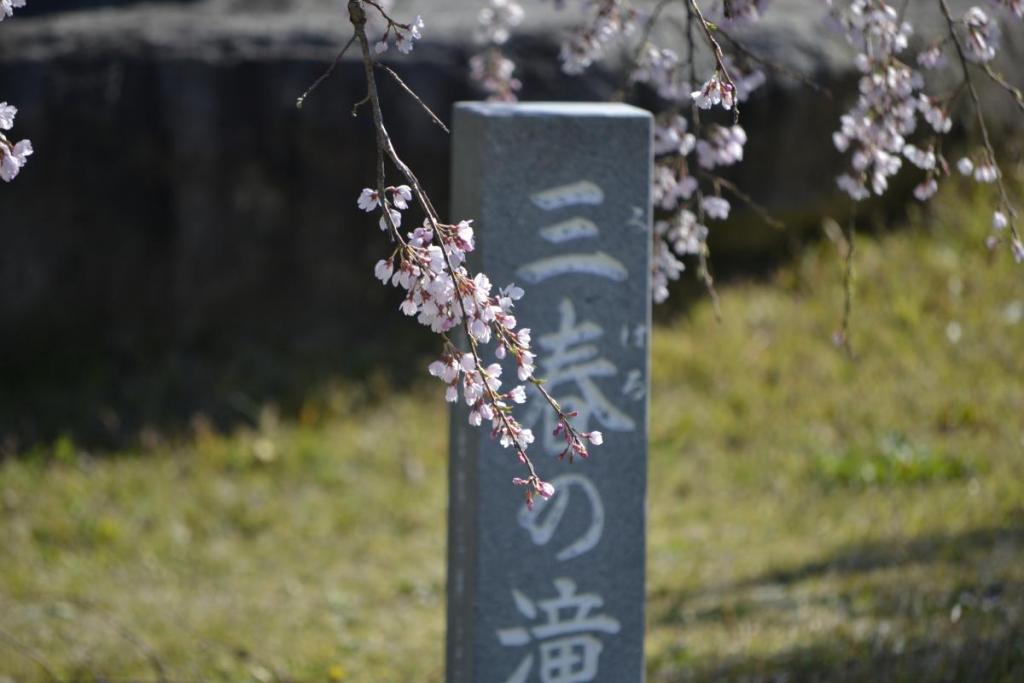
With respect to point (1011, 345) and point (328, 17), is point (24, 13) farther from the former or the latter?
point (1011, 345)

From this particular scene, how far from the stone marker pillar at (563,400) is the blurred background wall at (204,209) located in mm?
3603

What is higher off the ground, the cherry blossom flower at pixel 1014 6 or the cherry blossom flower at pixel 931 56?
the cherry blossom flower at pixel 1014 6

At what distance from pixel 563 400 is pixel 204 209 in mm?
4141

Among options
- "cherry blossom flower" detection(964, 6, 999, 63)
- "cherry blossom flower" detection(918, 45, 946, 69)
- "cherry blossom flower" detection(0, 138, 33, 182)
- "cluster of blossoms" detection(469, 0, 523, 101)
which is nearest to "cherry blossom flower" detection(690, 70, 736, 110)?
"cherry blossom flower" detection(964, 6, 999, 63)

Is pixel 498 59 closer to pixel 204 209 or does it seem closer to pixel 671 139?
pixel 671 139

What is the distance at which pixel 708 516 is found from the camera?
567 cm

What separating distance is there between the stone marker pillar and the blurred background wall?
360cm

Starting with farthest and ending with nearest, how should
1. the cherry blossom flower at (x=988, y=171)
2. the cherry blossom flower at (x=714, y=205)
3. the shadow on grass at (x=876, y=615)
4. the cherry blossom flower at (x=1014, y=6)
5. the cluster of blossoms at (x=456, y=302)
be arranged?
the shadow on grass at (x=876, y=615) < the cherry blossom flower at (x=714, y=205) < the cherry blossom flower at (x=988, y=171) < the cherry blossom flower at (x=1014, y=6) < the cluster of blossoms at (x=456, y=302)

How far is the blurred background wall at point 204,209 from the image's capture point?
261 inches

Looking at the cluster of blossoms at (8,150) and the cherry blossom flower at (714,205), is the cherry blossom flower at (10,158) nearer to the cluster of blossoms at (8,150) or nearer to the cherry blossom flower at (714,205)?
the cluster of blossoms at (8,150)

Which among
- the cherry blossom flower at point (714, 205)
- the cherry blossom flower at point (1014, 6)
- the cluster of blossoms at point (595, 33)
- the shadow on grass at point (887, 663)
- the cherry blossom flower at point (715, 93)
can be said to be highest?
the cluster of blossoms at point (595, 33)

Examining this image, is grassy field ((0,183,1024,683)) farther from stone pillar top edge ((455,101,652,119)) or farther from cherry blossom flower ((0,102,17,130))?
cherry blossom flower ((0,102,17,130))

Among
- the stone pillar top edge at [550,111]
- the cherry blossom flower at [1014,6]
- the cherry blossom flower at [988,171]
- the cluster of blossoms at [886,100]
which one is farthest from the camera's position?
the stone pillar top edge at [550,111]

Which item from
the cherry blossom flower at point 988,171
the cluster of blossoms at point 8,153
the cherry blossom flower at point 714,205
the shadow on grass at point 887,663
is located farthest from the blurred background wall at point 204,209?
the cluster of blossoms at point 8,153
